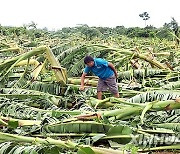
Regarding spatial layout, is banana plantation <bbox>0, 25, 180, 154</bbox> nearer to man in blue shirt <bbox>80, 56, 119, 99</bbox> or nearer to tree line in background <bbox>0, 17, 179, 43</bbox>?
man in blue shirt <bbox>80, 56, 119, 99</bbox>

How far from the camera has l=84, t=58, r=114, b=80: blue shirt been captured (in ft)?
21.6

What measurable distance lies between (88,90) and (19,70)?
237 centimetres

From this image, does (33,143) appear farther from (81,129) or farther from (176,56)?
(176,56)

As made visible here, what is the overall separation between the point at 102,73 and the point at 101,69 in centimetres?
7

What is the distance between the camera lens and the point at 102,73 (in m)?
6.78

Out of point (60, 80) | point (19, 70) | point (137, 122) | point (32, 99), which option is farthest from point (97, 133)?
point (19, 70)

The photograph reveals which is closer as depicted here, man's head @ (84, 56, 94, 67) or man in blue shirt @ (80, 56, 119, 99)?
man's head @ (84, 56, 94, 67)

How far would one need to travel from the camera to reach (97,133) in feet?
12.7

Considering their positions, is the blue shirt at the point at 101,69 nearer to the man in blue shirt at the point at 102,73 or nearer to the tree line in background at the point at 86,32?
the man in blue shirt at the point at 102,73

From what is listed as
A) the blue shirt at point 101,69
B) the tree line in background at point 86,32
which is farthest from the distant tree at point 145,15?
the blue shirt at point 101,69

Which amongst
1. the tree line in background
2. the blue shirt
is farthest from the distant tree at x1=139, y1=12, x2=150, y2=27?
the blue shirt

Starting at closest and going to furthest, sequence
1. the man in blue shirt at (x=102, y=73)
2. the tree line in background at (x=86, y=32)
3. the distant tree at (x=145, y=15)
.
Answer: the man in blue shirt at (x=102, y=73) < the tree line in background at (x=86, y=32) < the distant tree at (x=145, y=15)

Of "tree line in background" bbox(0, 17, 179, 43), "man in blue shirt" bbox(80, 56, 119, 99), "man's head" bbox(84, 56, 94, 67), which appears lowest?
"man in blue shirt" bbox(80, 56, 119, 99)

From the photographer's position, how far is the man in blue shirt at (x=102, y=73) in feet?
21.1
